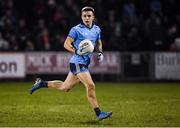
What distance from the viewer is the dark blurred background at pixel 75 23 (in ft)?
84.5

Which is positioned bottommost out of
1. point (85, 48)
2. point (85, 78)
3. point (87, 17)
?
point (85, 78)

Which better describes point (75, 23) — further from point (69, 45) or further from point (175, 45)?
point (69, 45)

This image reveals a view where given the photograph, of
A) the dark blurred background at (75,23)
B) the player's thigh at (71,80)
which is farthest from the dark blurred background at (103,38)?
the player's thigh at (71,80)

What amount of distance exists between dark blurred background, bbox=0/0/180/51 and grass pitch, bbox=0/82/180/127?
11.7 ft

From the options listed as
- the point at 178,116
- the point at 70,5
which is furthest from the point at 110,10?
the point at 178,116

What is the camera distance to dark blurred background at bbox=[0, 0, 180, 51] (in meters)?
25.8

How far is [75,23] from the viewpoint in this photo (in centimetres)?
2652

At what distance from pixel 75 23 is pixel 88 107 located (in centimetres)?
1132

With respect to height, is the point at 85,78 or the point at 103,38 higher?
the point at 103,38

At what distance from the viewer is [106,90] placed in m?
21.3

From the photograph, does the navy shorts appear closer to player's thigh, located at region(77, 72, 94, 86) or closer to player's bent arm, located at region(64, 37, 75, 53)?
player's thigh, located at region(77, 72, 94, 86)

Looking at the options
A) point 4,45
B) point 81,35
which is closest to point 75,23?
point 4,45

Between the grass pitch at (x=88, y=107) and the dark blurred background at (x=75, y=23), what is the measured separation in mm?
3560

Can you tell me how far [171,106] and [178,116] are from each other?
6.96 ft
